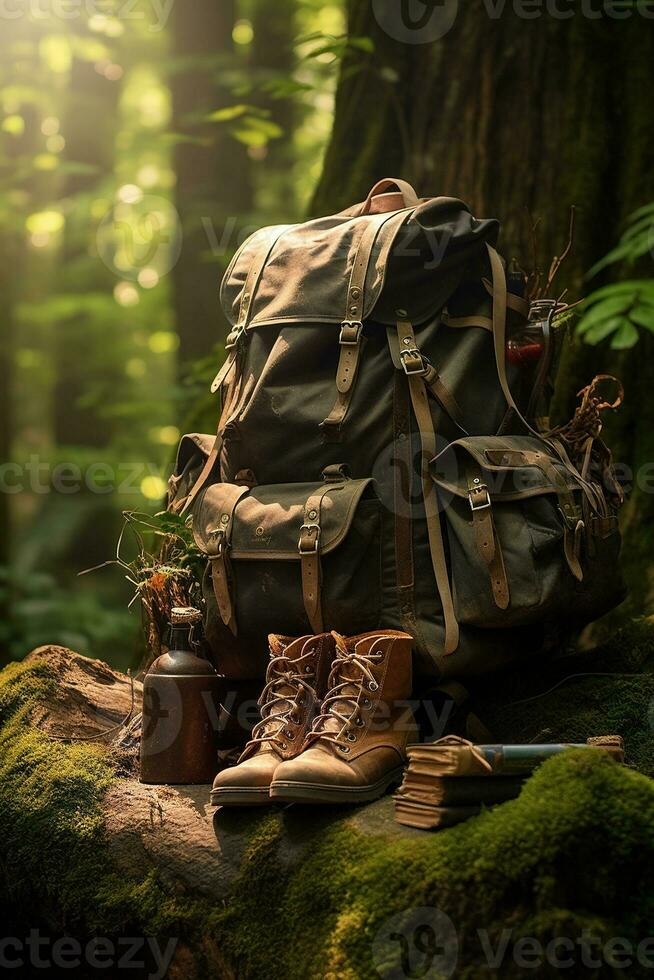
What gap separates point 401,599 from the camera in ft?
9.57

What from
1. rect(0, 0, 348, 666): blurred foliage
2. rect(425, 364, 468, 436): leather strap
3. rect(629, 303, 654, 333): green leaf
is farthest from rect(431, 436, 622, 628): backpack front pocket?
rect(0, 0, 348, 666): blurred foliage

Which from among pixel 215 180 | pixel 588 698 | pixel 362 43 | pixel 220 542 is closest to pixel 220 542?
pixel 220 542

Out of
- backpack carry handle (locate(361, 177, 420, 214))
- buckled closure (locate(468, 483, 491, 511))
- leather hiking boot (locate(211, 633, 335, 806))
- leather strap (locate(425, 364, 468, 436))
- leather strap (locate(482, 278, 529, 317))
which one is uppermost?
backpack carry handle (locate(361, 177, 420, 214))

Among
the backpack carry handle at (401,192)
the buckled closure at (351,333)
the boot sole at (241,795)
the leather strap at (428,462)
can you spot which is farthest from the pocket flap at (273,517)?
the backpack carry handle at (401,192)

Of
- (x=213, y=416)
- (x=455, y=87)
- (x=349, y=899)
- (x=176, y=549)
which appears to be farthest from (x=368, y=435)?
(x=455, y=87)

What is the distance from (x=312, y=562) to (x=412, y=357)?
66cm

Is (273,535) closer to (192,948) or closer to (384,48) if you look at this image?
(192,948)

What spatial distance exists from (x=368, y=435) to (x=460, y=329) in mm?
429

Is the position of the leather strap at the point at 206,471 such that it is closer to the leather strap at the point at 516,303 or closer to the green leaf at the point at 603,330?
the leather strap at the point at 516,303

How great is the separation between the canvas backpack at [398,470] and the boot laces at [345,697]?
22cm

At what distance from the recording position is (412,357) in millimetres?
3002

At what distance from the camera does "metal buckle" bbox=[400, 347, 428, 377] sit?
9.81 feet

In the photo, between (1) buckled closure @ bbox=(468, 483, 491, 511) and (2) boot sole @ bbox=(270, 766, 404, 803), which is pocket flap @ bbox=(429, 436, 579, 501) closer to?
(1) buckled closure @ bbox=(468, 483, 491, 511)

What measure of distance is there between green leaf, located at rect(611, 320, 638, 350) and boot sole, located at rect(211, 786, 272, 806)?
1.96 metres
